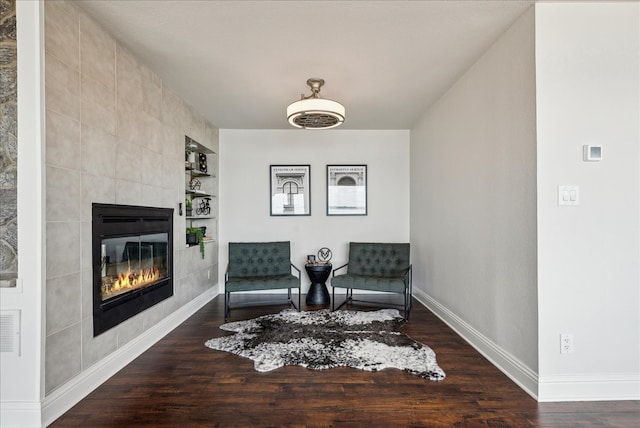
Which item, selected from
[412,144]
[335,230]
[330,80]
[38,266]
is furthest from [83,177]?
[412,144]

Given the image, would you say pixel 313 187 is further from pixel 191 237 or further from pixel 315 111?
pixel 315 111

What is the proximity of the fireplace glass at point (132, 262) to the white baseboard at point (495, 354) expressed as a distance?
9.76 ft

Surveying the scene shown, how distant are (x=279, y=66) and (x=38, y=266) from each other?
91.0 inches

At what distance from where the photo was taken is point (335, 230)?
508 cm

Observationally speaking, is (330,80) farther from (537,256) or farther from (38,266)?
(38,266)

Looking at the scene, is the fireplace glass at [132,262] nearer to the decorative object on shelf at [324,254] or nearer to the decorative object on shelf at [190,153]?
the decorative object on shelf at [190,153]

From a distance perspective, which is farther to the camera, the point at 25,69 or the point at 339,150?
the point at 339,150

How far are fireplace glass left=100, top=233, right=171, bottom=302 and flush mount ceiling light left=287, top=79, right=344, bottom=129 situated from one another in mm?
1777

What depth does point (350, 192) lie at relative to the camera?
16.7ft

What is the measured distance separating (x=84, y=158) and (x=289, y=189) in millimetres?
3085

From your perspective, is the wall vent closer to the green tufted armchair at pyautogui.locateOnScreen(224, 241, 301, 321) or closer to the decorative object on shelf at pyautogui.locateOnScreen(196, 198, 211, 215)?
the green tufted armchair at pyautogui.locateOnScreen(224, 241, 301, 321)

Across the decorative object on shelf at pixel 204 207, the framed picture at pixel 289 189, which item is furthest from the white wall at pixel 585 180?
the decorative object on shelf at pixel 204 207

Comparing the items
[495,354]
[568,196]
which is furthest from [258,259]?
[568,196]

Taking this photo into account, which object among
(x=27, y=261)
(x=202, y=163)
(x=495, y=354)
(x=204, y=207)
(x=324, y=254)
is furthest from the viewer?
(x=324, y=254)
